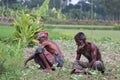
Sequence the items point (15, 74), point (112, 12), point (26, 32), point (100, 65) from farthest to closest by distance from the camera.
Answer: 1. point (112, 12)
2. point (26, 32)
3. point (100, 65)
4. point (15, 74)

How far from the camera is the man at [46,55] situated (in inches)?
296

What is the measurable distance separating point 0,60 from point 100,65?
77.4 inches

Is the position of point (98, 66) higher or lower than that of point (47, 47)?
lower

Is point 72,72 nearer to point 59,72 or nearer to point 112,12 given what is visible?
point 59,72

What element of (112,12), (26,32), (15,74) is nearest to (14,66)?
(15,74)

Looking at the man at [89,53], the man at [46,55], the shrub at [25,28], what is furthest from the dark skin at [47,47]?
the shrub at [25,28]

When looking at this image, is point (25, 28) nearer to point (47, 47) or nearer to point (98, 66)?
point (47, 47)

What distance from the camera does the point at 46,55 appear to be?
7590mm

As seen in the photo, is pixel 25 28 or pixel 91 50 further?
pixel 25 28

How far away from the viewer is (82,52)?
7.14m

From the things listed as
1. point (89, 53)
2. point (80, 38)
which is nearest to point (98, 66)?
point (89, 53)

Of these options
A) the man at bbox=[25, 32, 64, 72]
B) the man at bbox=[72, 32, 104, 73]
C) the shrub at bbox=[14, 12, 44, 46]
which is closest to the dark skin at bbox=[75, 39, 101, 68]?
the man at bbox=[72, 32, 104, 73]

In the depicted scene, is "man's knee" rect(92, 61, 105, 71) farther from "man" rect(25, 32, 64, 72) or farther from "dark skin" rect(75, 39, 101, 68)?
"man" rect(25, 32, 64, 72)

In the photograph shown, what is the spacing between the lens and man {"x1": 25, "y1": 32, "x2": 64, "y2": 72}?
753 centimetres
